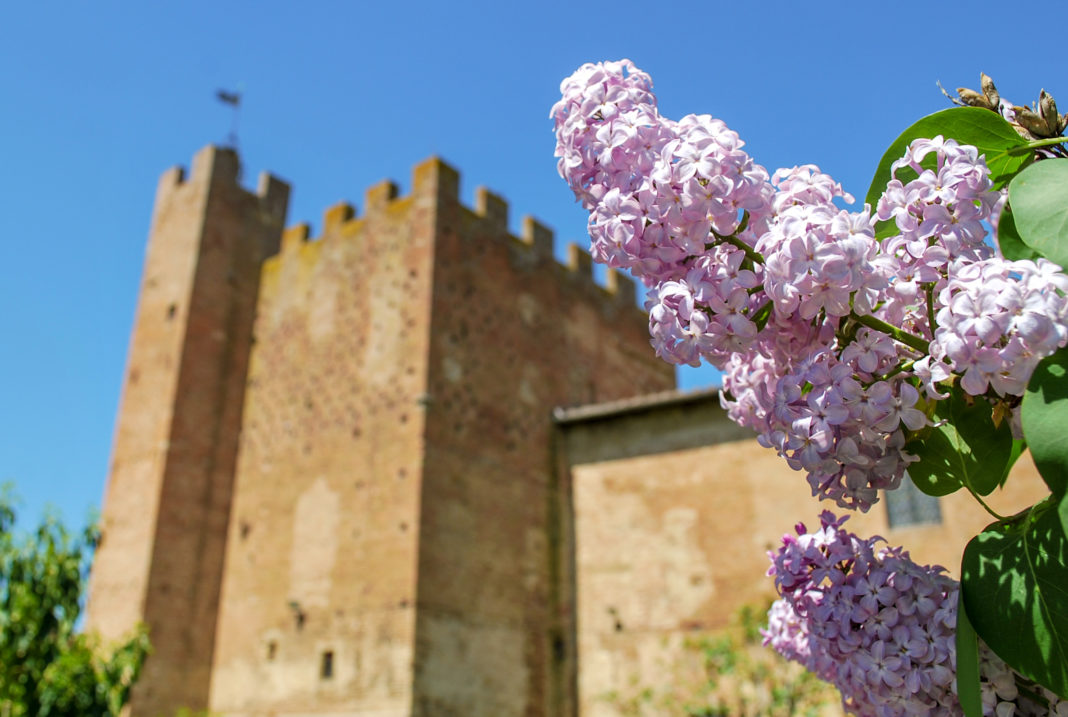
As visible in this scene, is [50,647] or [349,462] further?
[349,462]

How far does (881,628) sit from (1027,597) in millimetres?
331

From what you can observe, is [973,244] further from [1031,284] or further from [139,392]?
[139,392]

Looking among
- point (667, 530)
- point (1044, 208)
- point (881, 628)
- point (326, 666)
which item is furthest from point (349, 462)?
point (1044, 208)

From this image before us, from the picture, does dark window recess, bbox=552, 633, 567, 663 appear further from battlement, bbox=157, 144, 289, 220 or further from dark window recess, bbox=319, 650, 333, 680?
battlement, bbox=157, 144, 289, 220

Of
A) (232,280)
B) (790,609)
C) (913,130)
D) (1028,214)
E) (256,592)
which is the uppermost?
(232,280)

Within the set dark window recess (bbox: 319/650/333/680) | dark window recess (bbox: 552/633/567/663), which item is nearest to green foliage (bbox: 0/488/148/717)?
dark window recess (bbox: 319/650/333/680)

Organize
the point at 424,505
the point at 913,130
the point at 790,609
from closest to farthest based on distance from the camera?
1. the point at 913,130
2. the point at 790,609
3. the point at 424,505

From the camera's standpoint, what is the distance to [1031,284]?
142 cm

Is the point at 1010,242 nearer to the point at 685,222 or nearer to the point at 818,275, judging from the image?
the point at 818,275

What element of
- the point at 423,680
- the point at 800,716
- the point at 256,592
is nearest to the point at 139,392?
the point at 256,592

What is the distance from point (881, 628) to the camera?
69.4 inches

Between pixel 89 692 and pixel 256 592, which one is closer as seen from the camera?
pixel 89 692

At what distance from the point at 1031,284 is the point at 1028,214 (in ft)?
0.55

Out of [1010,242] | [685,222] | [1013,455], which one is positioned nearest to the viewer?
[1010,242]
